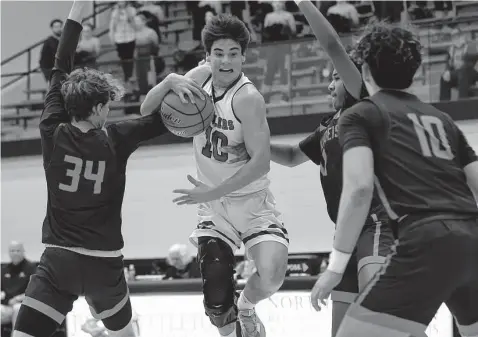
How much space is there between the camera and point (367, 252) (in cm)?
462

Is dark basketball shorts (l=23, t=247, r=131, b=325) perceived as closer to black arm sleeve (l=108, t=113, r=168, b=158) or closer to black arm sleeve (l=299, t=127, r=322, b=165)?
black arm sleeve (l=108, t=113, r=168, b=158)

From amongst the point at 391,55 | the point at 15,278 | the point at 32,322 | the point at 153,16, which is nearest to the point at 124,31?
the point at 153,16

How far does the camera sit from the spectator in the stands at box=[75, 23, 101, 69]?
13.5 meters

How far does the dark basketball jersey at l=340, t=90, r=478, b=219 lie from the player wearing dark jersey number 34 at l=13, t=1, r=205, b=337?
1753 mm

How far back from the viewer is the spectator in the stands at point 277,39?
11117 millimetres

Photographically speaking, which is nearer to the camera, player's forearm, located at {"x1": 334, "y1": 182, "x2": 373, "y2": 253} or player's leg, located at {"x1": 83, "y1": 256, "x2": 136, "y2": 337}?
player's forearm, located at {"x1": 334, "y1": 182, "x2": 373, "y2": 253}

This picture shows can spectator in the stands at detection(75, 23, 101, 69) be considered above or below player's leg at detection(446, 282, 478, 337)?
above

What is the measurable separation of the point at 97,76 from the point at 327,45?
1345 mm

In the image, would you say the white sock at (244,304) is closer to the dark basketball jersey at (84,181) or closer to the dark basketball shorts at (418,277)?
the dark basketball jersey at (84,181)

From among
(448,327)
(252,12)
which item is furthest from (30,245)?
(448,327)

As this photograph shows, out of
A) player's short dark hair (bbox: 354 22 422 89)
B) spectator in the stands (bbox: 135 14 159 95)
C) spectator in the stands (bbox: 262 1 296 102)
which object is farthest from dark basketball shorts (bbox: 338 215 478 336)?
spectator in the stands (bbox: 135 14 159 95)

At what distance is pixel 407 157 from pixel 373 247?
131 centimetres

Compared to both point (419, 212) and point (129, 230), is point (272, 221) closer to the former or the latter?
point (419, 212)

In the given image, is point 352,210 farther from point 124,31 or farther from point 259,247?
point 124,31
